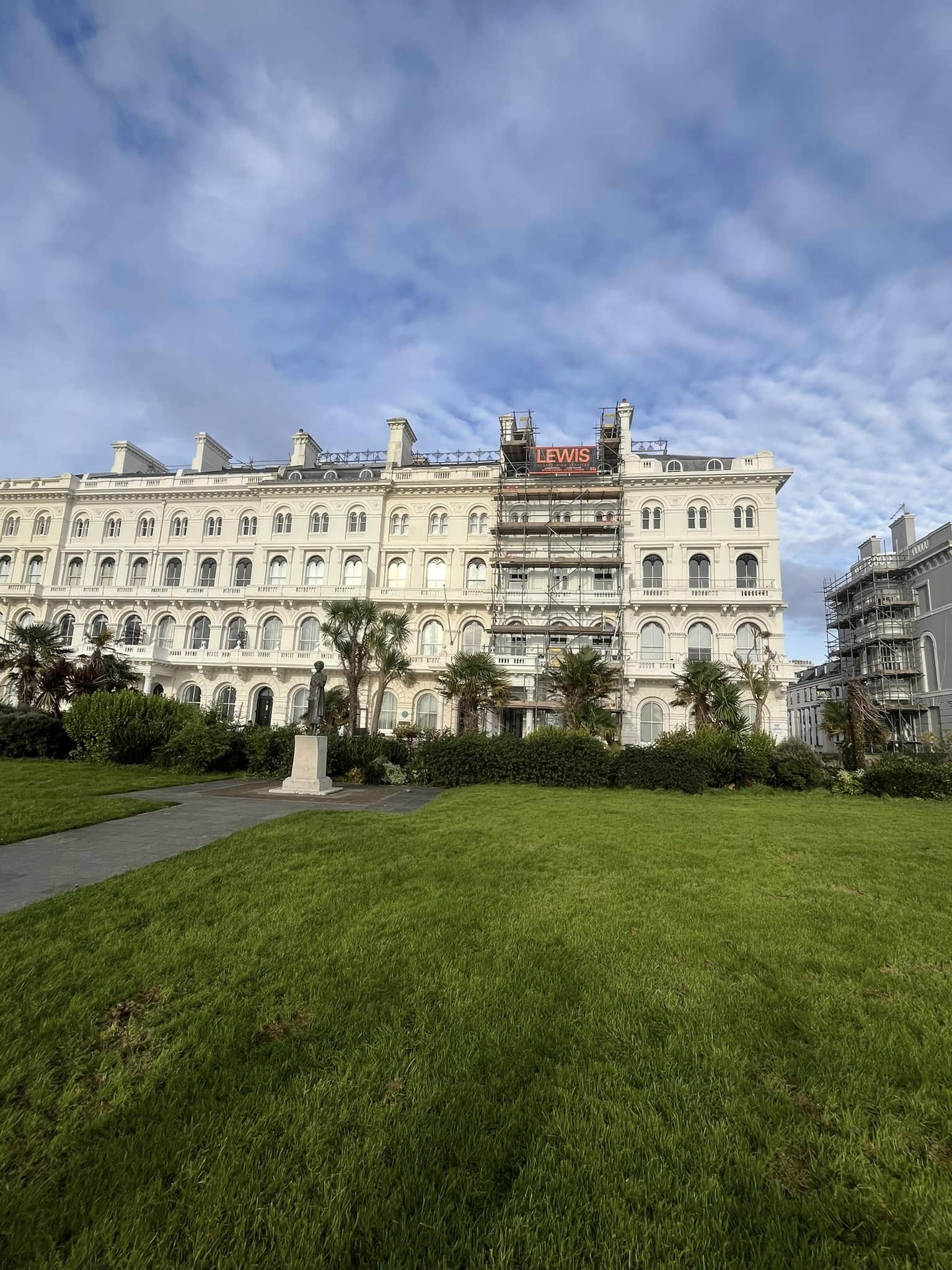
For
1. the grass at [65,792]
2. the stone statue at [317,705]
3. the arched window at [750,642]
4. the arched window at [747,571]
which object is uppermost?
the arched window at [747,571]

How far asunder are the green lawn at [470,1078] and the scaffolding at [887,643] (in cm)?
3388

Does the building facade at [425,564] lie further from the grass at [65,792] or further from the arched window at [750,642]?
the grass at [65,792]

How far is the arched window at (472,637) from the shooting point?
32.8 metres

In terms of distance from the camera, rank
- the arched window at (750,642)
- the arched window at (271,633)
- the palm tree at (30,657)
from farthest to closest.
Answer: the arched window at (271,633) < the arched window at (750,642) < the palm tree at (30,657)

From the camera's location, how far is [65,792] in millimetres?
11617

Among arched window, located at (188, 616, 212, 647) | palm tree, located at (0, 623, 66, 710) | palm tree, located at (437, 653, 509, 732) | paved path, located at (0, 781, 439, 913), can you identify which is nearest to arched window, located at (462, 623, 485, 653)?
palm tree, located at (437, 653, 509, 732)

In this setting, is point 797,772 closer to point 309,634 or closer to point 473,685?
point 473,685

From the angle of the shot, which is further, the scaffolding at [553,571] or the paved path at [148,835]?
the scaffolding at [553,571]

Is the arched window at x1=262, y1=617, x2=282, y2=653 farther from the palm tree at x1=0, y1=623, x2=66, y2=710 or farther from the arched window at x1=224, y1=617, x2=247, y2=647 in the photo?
the palm tree at x1=0, y1=623, x2=66, y2=710

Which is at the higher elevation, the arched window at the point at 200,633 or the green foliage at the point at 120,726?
the arched window at the point at 200,633

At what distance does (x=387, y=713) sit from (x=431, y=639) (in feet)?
16.1

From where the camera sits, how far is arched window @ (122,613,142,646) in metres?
36.0

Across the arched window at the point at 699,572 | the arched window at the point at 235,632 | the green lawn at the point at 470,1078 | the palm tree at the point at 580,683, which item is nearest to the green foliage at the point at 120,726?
the palm tree at the point at 580,683

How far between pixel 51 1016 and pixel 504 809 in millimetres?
9025
